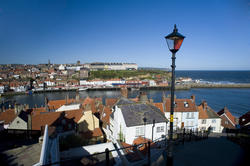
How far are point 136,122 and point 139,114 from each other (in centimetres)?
121

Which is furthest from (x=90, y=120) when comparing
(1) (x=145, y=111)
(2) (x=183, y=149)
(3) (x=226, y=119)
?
(3) (x=226, y=119)

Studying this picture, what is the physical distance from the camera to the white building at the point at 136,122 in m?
16.0

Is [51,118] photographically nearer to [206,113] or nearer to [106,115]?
[106,115]

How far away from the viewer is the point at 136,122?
16.2 m

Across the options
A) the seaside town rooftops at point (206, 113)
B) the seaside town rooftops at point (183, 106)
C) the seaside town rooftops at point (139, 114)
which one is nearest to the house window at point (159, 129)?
the seaside town rooftops at point (139, 114)

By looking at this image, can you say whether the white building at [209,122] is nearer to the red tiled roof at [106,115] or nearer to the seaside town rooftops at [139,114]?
the seaside town rooftops at [139,114]

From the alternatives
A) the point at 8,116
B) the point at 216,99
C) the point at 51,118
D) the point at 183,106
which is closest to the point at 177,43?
the point at 51,118

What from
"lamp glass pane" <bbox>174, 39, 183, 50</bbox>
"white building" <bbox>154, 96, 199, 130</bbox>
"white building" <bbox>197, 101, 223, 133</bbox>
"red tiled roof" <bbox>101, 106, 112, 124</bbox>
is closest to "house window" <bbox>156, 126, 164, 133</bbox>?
"white building" <bbox>154, 96, 199, 130</bbox>

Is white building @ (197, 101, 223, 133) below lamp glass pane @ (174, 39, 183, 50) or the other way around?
below

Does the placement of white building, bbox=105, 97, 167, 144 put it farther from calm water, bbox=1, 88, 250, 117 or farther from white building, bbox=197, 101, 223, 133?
calm water, bbox=1, 88, 250, 117

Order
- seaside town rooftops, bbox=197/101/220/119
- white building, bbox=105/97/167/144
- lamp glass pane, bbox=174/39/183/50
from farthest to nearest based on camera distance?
seaside town rooftops, bbox=197/101/220/119
white building, bbox=105/97/167/144
lamp glass pane, bbox=174/39/183/50

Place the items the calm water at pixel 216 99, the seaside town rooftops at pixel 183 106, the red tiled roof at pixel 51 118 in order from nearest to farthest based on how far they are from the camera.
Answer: the red tiled roof at pixel 51 118 < the seaside town rooftops at pixel 183 106 < the calm water at pixel 216 99

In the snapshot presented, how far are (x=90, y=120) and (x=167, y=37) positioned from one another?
18.1 m

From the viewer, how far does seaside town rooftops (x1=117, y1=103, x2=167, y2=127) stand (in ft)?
53.4
